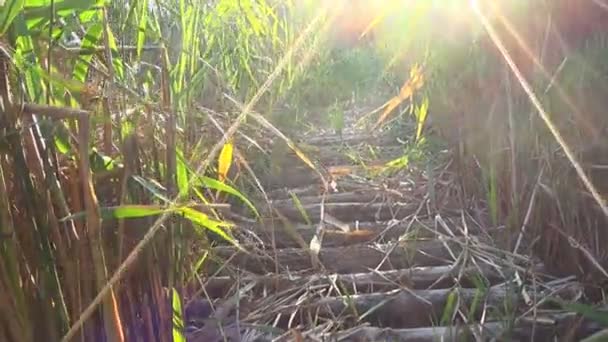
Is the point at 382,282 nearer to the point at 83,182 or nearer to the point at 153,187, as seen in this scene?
the point at 153,187

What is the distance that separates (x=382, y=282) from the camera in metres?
1.51

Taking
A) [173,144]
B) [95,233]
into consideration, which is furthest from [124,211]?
Answer: [173,144]

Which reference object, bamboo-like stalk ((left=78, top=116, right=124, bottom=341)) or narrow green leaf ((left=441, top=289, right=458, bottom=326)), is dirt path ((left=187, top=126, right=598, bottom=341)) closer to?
narrow green leaf ((left=441, top=289, right=458, bottom=326))

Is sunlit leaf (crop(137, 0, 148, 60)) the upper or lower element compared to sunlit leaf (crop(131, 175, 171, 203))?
upper

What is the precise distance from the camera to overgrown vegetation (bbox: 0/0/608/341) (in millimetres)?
837

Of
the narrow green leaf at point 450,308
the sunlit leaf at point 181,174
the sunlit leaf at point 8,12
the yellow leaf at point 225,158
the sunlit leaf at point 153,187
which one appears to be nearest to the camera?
the sunlit leaf at point 8,12

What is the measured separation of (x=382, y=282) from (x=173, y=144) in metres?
0.64

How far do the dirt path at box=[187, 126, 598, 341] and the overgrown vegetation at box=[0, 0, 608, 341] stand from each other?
0.07m

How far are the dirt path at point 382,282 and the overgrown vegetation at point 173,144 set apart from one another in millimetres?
72

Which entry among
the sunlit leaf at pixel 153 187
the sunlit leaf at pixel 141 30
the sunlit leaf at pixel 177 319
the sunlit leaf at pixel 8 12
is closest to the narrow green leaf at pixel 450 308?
the sunlit leaf at pixel 177 319

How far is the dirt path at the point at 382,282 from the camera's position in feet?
4.21

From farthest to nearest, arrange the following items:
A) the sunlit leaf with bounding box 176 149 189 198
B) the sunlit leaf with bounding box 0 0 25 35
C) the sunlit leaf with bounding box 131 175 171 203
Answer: the sunlit leaf with bounding box 176 149 189 198 < the sunlit leaf with bounding box 131 175 171 203 < the sunlit leaf with bounding box 0 0 25 35

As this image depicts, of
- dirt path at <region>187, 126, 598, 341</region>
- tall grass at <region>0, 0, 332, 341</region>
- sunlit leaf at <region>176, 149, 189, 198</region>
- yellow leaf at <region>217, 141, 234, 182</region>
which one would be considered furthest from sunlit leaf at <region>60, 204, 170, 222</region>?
yellow leaf at <region>217, 141, 234, 182</region>

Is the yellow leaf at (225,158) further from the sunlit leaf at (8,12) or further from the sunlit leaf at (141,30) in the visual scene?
the sunlit leaf at (8,12)
